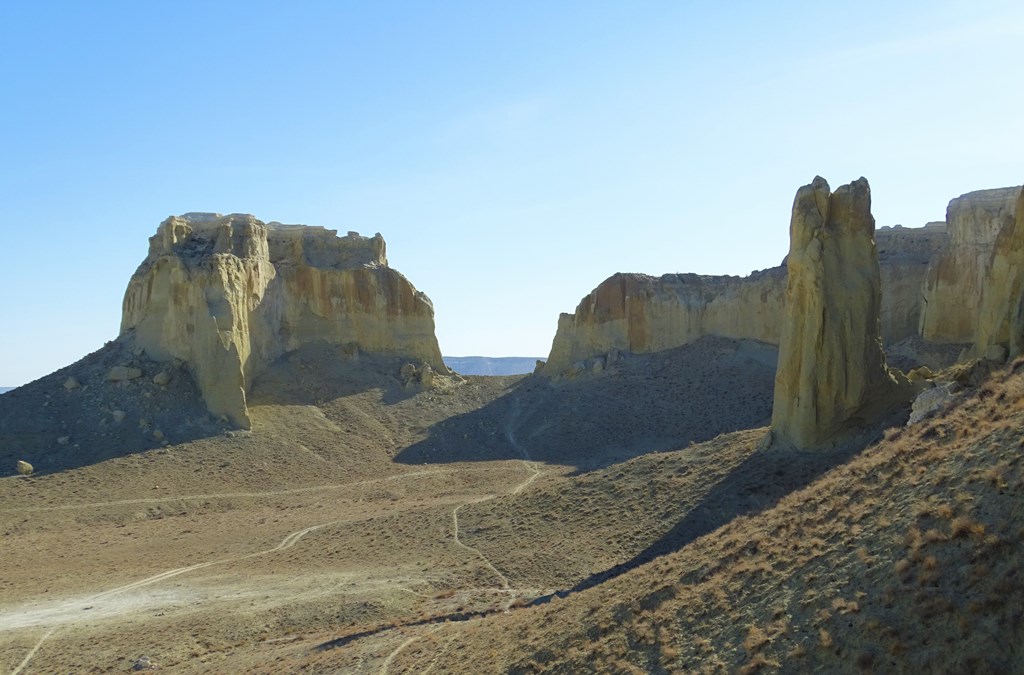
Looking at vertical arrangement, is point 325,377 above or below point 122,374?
below

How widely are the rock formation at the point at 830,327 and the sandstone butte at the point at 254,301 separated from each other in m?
32.0

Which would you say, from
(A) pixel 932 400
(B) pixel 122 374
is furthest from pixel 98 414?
(A) pixel 932 400

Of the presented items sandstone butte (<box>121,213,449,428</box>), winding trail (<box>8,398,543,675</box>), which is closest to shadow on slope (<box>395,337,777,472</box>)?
winding trail (<box>8,398,543,675</box>)

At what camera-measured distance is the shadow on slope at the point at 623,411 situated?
49.6 m

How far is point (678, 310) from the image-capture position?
62312 millimetres

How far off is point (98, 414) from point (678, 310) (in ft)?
121

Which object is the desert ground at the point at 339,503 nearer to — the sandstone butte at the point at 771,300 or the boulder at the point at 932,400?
the sandstone butte at the point at 771,300

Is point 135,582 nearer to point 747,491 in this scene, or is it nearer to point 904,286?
point 747,491

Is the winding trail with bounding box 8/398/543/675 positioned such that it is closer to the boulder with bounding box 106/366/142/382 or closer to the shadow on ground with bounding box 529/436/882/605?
the shadow on ground with bounding box 529/436/882/605

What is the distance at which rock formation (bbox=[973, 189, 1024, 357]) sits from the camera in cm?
2300

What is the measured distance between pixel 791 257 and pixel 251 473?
1141 inches

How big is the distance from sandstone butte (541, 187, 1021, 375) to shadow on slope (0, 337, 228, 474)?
2630 cm

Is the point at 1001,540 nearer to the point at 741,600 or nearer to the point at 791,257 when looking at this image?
the point at 741,600

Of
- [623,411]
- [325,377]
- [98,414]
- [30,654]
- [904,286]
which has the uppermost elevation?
[904,286]
